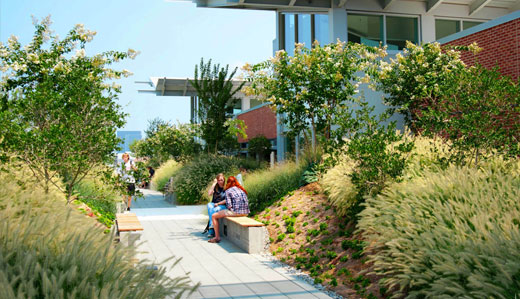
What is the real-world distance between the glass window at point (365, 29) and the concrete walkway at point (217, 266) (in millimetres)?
9546

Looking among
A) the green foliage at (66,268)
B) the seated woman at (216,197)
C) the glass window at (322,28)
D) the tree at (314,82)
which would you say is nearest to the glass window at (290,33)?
the glass window at (322,28)

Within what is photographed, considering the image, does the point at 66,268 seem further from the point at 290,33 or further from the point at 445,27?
the point at 290,33

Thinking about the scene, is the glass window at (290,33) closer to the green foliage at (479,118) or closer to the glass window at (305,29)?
the glass window at (305,29)

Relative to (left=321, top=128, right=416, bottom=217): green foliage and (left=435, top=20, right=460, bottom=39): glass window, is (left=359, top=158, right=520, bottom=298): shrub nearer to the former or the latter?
(left=321, top=128, right=416, bottom=217): green foliage

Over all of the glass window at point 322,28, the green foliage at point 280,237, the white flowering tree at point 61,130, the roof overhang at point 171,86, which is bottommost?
the green foliage at point 280,237

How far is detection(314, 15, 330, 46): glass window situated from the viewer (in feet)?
66.9

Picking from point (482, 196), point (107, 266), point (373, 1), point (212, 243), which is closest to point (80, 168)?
point (212, 243)

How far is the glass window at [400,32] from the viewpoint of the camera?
18641 millimetres

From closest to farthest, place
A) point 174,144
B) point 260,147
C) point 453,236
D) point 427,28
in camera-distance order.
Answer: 1. point 453,236
2. point 427,28
3. point 260,147
4. point 174,144

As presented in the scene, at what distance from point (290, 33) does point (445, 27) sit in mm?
7252

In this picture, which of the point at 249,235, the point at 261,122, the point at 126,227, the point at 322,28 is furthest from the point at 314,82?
the point at 261,122

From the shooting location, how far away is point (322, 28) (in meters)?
20.9

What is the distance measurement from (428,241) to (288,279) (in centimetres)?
259

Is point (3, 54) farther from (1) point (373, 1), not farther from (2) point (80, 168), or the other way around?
(1) point (373, 1)
